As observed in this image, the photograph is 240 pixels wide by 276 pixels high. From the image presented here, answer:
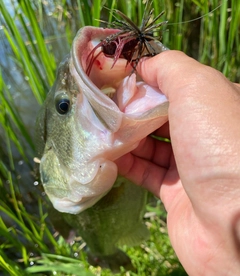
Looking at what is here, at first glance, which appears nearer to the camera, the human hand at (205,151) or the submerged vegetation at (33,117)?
the human hand at (205,151)

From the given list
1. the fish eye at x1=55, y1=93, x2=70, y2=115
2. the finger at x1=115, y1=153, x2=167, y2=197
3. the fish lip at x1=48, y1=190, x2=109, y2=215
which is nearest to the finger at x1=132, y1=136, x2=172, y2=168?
the finger at x1=115, y1=153, x2=167, y2=197

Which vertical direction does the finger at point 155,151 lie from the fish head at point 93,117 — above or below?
below

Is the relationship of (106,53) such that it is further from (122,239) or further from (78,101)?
(122,239)

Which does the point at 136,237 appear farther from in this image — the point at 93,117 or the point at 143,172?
the point at 93,117

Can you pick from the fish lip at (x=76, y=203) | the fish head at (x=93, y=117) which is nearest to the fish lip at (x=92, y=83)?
the fish head at (x=93, y=117)

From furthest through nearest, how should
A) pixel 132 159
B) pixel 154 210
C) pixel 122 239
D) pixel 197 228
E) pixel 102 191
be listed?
pixel 154 210 < pixel 122 239 < pixel 132 159 < pixel 102 191 < pixel 197 228

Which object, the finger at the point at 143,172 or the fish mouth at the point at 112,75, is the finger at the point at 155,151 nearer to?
the finger at the point at 143,172

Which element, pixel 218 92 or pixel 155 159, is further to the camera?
pixel 155 159

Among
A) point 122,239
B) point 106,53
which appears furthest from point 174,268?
point 106,53

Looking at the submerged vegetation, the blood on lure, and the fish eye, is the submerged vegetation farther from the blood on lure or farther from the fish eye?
the fish eye
